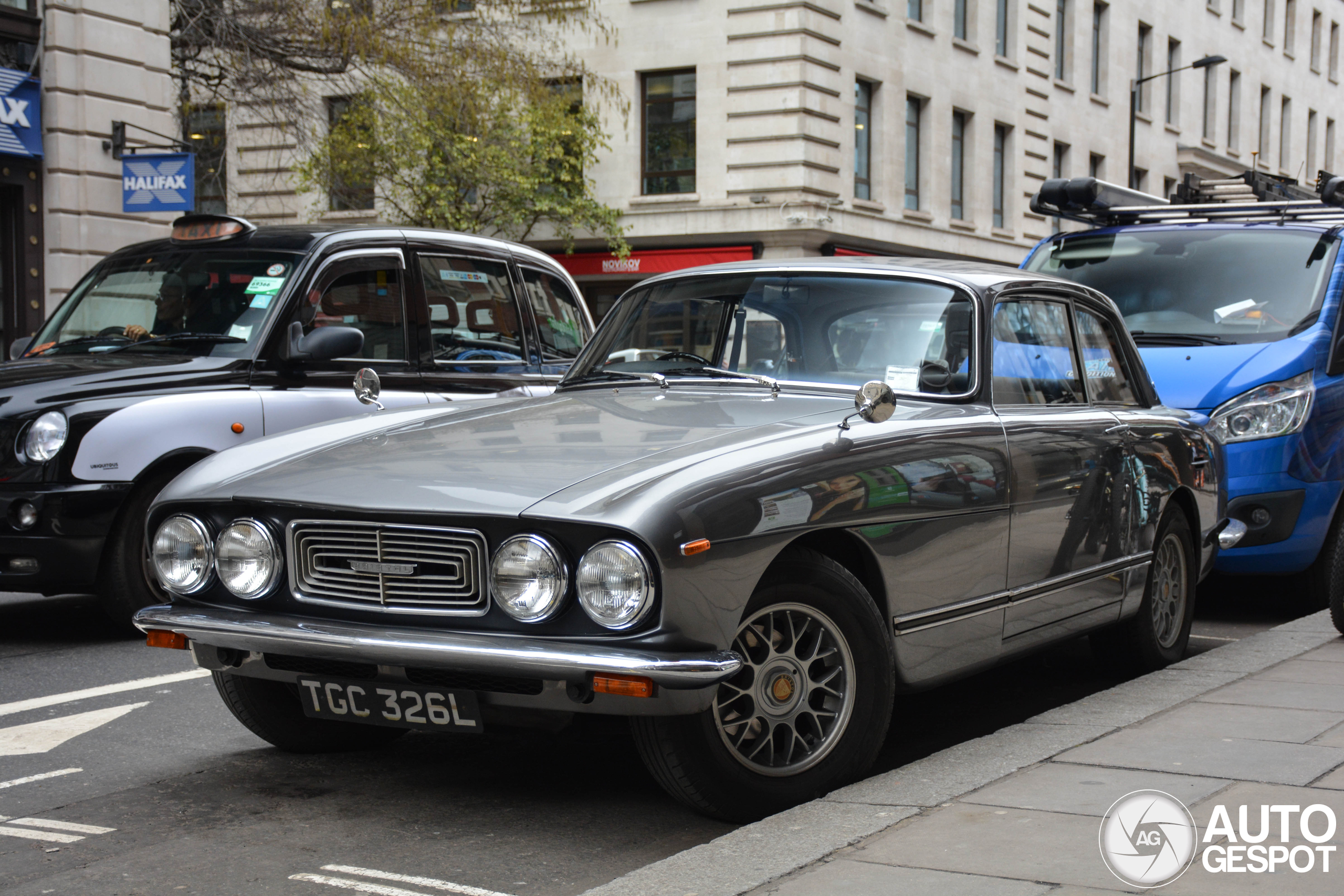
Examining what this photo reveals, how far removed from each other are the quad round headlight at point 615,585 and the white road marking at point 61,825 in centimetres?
152

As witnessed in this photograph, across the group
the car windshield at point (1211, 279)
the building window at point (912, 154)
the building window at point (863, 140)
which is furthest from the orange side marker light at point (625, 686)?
the building window at point (912, 154)

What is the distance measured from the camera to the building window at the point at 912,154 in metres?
29.6

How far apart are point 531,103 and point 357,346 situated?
57.5 feet

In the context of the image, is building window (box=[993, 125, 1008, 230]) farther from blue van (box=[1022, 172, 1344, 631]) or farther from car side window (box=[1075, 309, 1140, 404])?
car side window (box=[1075, 309, 1140, 404])

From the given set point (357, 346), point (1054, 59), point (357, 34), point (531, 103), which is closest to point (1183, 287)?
point (357, 346)

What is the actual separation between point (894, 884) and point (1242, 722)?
6.79ft

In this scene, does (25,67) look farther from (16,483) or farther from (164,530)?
(164,530)

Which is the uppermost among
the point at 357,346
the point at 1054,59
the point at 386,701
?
the point at 1054,59

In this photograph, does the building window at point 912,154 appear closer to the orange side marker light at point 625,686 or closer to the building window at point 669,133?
the building window at point 669,133

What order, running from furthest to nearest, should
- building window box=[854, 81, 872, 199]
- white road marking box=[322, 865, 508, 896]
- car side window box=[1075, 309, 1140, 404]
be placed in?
building window box=[854, 81, 872, 199], car side window box=[1075, 309, 1140, 404], white road marking box=[322, 865, 508, 896]

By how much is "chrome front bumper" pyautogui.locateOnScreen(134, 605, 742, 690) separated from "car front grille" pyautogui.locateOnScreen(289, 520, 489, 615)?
3.0 inches

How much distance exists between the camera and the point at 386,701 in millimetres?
3873

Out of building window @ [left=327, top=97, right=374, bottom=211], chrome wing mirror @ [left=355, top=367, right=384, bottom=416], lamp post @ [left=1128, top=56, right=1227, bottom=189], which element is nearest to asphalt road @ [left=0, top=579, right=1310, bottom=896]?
chrome wing mirror @ [left=355, top=367, right=384, bottom=416]

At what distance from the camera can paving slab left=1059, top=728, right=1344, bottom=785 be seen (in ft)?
13.2
